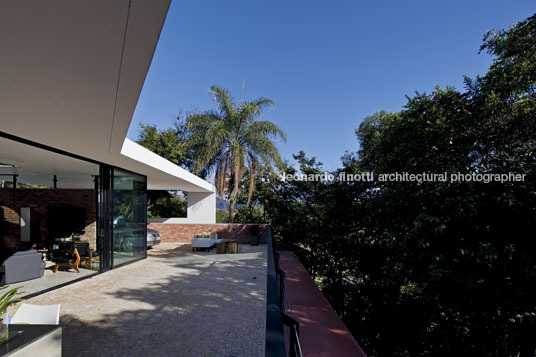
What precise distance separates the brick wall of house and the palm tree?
5.36 m

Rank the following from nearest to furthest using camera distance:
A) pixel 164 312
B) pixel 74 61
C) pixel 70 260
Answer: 1. pixel 74 61
2. pixel 164 312
3. pixel 70 260

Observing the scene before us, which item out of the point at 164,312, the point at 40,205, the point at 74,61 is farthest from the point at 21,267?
the point at 74,61

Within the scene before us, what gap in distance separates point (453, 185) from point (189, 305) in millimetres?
6000

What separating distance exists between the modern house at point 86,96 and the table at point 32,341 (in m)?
2.46

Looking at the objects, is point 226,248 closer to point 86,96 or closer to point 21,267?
point 21,267

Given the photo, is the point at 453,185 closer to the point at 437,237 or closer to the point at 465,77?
the point at 437,237

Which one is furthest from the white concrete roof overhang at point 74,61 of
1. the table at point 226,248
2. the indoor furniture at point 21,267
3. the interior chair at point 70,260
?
the table at point 226,248

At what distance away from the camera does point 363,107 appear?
37.7 ft

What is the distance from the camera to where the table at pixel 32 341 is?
2133 mm

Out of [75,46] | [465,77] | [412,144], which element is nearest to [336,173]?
[412,144]

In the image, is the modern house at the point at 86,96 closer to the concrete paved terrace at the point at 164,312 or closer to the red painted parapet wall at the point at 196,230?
the concrete paved terrace at the point at 164,312

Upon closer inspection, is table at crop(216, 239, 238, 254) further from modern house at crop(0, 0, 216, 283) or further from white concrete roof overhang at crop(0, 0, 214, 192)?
white concrete roof overhang at crop(0, 0, 214, 192)

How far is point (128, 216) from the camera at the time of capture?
8.55 meters

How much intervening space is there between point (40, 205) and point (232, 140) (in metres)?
9.48
